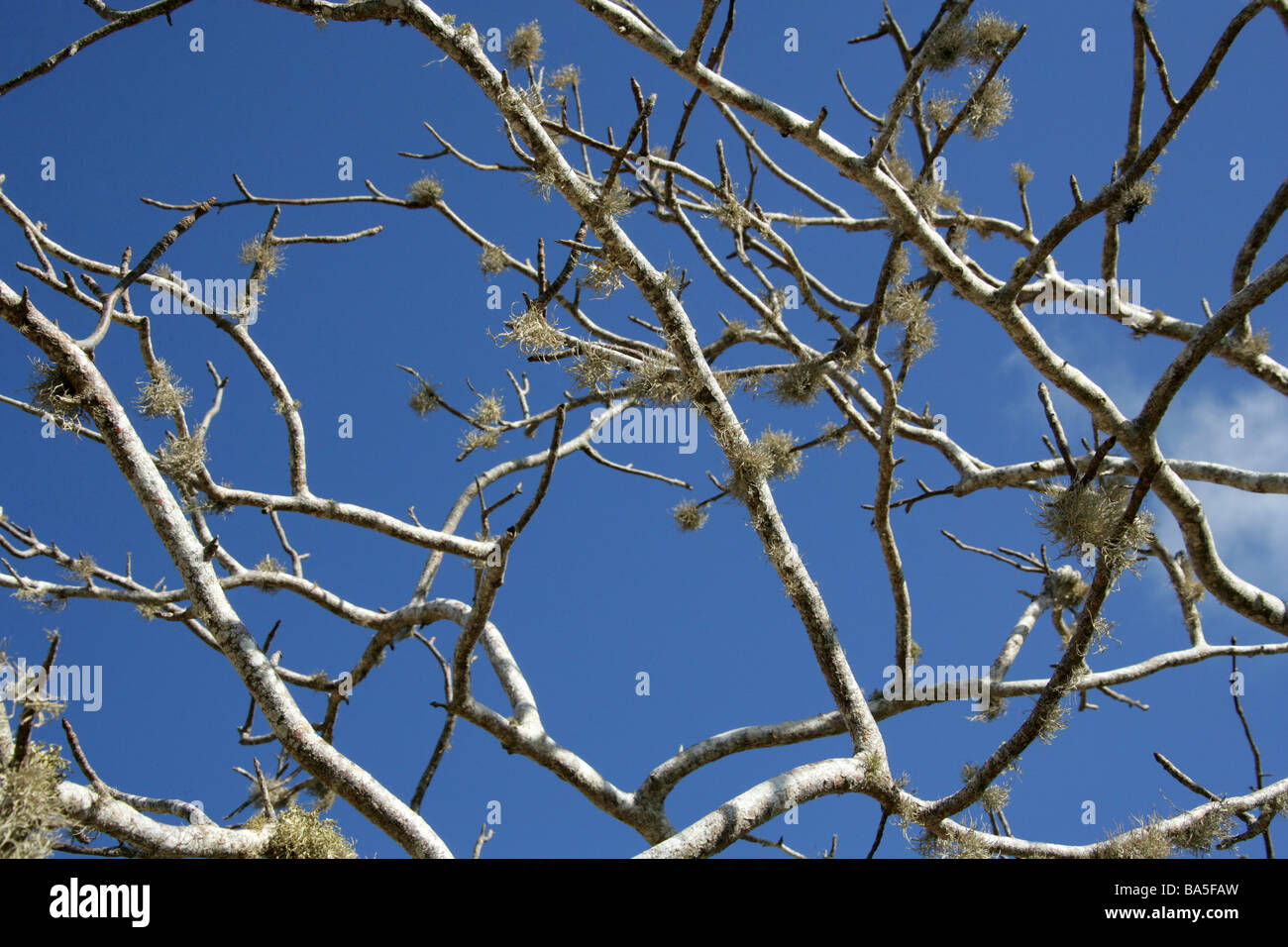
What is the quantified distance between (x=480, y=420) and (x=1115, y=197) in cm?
437

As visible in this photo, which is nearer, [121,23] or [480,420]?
[121,23]

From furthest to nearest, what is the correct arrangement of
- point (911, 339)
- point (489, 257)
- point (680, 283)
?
point (489, 257) → point (911, 339) → point (680, 283)

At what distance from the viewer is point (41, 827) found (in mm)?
2693

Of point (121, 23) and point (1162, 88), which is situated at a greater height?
point (121, 23)

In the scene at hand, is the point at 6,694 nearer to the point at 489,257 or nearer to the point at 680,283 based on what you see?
the point at 680,283

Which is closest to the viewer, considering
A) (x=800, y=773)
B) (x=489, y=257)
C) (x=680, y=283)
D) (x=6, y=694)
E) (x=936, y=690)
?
(x=6, y=694)

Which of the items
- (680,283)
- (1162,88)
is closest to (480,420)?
(680,283)

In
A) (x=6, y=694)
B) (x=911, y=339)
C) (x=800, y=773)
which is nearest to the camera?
(x=6, y=694)

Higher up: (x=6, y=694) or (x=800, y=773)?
(x=6, y=694)

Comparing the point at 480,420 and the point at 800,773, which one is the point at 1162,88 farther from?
the point at 480,420
